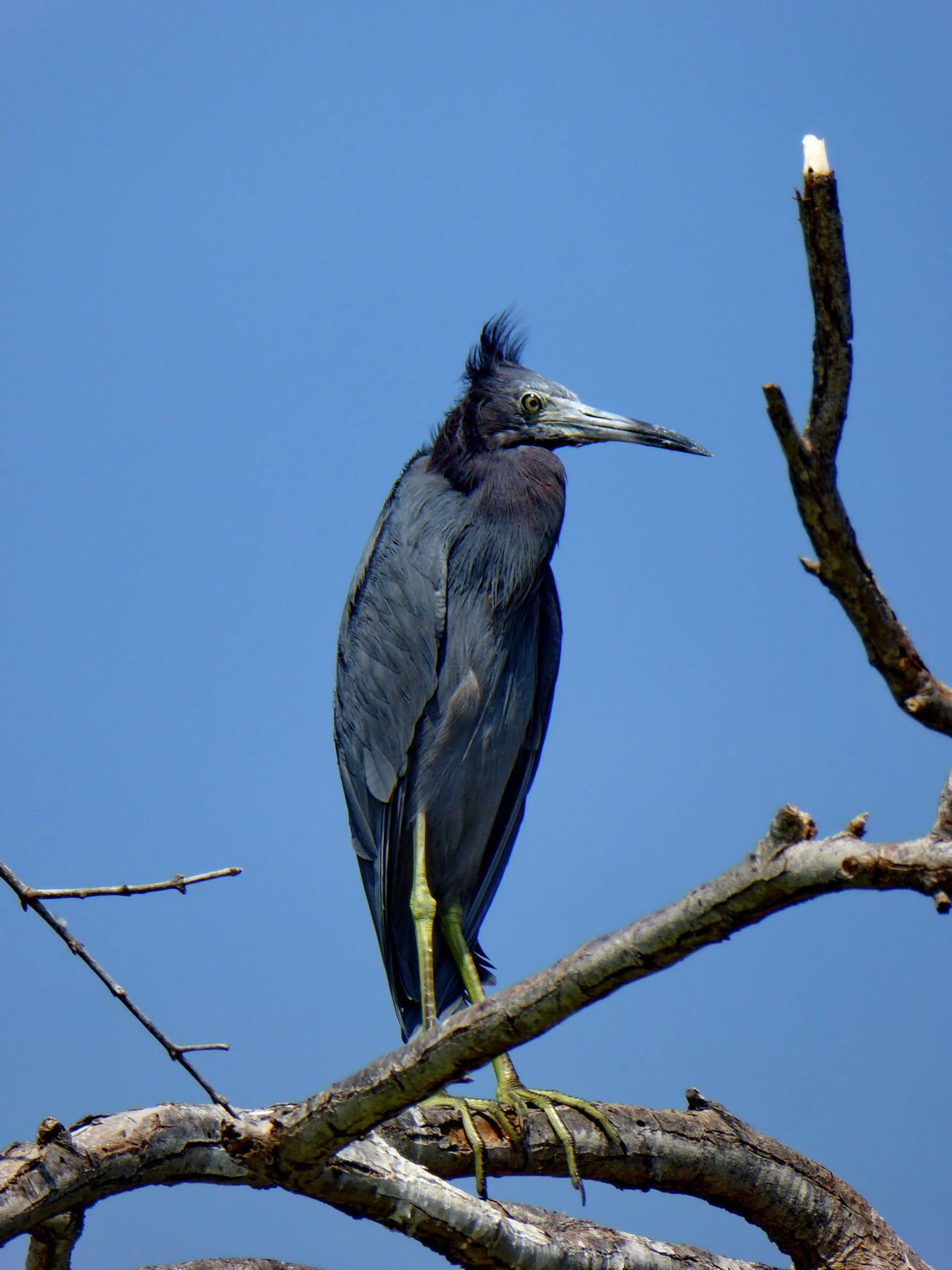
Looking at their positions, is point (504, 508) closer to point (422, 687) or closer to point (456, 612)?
point (456, 612)

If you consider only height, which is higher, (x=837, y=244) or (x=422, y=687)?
(x=422, y=687)

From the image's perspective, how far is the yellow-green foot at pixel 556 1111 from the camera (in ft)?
8.79

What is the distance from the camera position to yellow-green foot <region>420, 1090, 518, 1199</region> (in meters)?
2.62

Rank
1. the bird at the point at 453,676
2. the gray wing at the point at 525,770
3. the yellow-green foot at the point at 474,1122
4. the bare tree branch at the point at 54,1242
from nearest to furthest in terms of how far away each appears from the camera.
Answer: the bare tree branch at the point at 54,1242 → the yellow-green foot at the point at 474,1122 → the bird at the point at 453,676 → the gray wing at the point at 525,770

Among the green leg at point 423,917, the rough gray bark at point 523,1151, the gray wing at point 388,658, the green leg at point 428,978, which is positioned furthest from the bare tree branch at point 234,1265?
the gray wing at point 388,658

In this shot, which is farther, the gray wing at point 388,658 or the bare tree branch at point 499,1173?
the gray wing at point 388,658

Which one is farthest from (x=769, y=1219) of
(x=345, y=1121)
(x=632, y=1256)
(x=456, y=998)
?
(x=345, y=1121)

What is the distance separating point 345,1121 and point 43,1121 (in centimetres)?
48

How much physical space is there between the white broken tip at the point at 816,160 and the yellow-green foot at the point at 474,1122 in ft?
6.73

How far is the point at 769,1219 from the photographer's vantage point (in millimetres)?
2750

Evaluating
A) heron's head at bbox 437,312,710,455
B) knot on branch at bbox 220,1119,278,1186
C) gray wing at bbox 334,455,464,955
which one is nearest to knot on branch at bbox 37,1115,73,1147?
knot on branch at bbox 220,1119,278,1186

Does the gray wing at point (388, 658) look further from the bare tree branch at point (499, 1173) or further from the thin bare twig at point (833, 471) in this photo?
the thin bare twig at point (833, 471)

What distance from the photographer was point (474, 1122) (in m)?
2.73

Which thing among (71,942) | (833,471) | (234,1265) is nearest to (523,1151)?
(234,1265)
